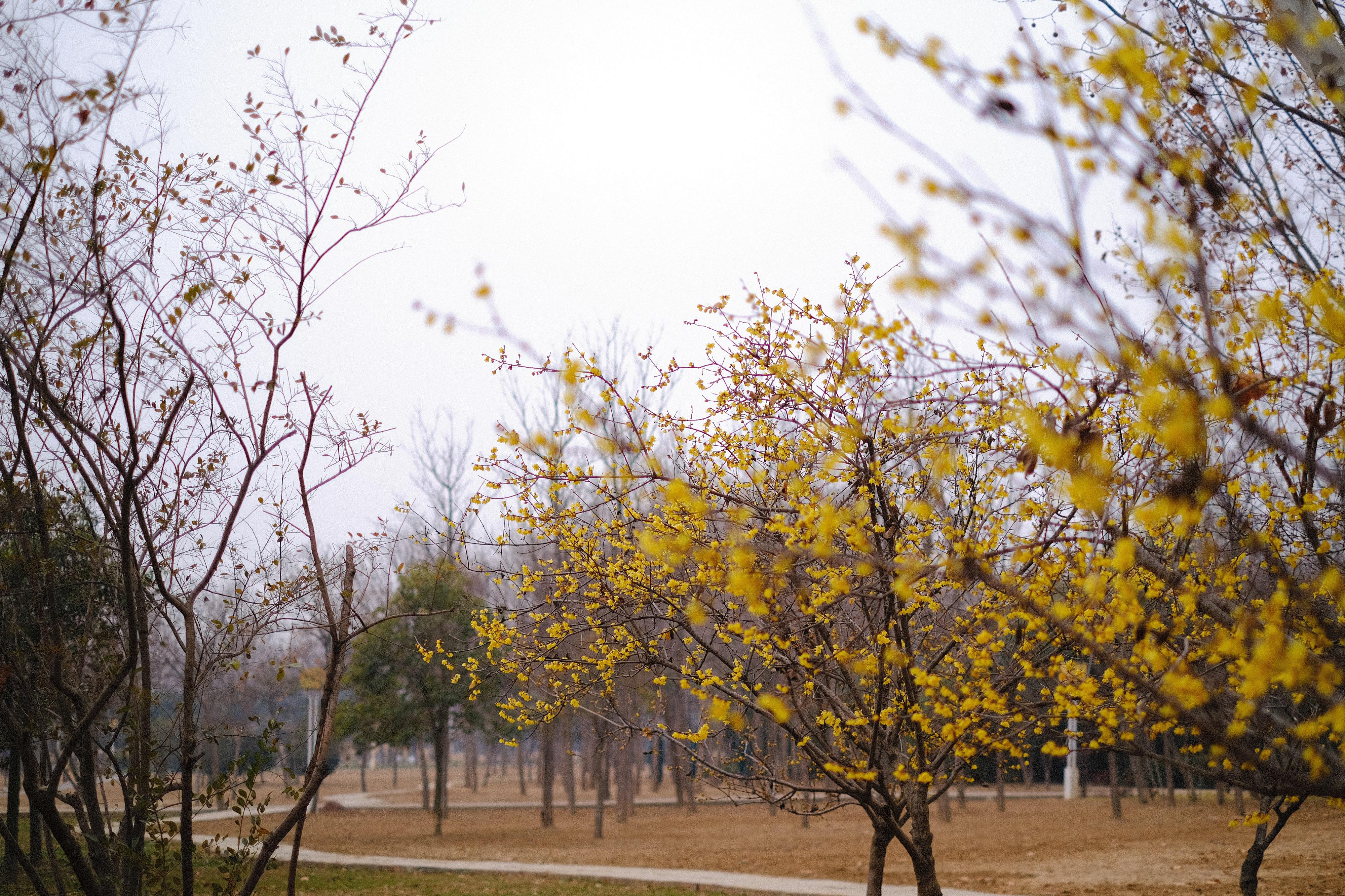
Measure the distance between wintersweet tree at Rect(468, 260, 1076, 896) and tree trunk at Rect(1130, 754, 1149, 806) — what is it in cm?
1996

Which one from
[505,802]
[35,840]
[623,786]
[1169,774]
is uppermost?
[35,840]

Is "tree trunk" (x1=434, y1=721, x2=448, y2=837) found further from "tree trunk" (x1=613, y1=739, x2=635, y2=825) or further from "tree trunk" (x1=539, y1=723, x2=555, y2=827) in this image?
"tree trunk" (x1=613, y1=739, x2=635, y2=825)

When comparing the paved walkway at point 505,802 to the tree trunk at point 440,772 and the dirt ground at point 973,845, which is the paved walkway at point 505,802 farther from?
the tree trunk at point 440,772

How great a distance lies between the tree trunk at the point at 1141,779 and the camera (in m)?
22.5

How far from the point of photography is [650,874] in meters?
12.2

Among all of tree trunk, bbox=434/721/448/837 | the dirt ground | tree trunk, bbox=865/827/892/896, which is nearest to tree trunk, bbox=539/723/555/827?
the dirt ground

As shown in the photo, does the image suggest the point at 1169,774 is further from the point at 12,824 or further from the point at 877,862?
the point at 12,824

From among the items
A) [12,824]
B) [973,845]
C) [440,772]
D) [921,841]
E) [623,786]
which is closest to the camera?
[921,841]

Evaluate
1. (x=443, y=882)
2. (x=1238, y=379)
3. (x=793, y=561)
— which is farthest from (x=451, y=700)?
(x=1238, y=379)

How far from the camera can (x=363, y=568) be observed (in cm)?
466

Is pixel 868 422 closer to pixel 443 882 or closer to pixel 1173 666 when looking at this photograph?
pixel 1173 666

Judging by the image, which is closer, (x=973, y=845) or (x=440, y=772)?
(x=973, y=845)

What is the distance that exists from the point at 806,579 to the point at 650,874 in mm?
9643

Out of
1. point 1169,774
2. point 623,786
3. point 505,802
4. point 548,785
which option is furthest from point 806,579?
point 505,802
